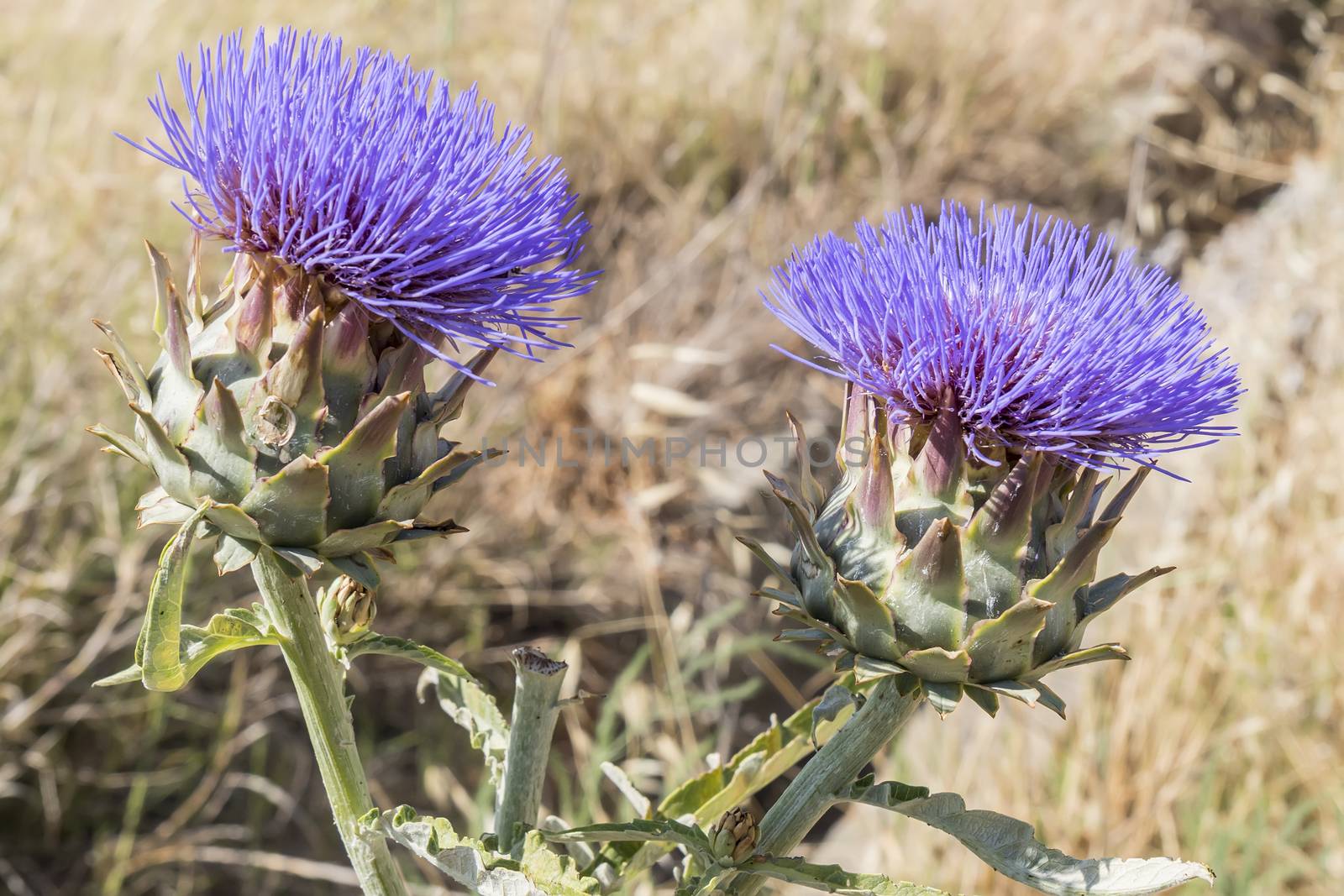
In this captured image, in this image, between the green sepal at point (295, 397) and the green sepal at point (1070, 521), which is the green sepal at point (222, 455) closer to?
the green sepal at point (295, 397)

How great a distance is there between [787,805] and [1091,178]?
4729mm

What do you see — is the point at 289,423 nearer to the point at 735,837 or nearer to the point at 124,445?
the point at 124,445

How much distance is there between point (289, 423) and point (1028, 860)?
2.42 ft

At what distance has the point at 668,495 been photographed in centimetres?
319

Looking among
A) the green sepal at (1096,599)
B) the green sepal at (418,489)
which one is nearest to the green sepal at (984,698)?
the green sepal at (1096,599)

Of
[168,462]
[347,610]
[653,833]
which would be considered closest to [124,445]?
[168,462]

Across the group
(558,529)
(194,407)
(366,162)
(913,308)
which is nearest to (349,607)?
(194,407)

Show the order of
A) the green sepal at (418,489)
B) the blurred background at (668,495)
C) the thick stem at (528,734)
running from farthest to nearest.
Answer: the blurred background at (668,495), the thick stem at (528,734), the green sepal at (418,489)

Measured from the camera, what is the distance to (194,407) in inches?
40.6

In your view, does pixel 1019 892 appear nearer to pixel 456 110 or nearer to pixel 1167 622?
pixel 1167 622

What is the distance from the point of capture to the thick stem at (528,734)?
3.72ft

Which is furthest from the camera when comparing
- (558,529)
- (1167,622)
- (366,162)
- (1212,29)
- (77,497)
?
(1212,29)

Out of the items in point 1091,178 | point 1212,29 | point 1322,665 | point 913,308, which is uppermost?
point 1212,29

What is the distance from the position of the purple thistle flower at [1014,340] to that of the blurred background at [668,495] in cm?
30
